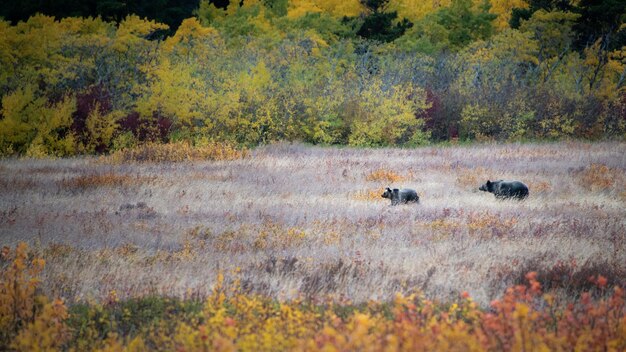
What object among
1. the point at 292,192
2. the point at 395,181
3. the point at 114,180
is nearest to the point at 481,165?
the point at 395,181

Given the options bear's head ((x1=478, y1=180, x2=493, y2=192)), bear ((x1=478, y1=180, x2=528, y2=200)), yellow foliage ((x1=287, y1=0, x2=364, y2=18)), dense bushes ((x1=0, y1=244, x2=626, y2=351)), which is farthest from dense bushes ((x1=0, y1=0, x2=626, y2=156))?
dense bushes ((x1=0, y1=244, x2=626, y2=351))

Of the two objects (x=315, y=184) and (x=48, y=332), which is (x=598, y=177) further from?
(x=48, y=332)

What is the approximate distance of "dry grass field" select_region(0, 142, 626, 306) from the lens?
812 centimetres

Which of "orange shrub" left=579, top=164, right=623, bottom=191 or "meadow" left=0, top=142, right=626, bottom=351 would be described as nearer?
"meadow" left=0, top=142, right=626, bottom=351

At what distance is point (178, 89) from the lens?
2869cm

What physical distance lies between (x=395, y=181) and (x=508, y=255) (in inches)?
336

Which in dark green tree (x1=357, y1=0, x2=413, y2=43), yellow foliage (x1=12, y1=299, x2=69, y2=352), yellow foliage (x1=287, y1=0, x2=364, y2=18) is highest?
yellow foliage (x1=287, y1=0, x2=364, y2=18)

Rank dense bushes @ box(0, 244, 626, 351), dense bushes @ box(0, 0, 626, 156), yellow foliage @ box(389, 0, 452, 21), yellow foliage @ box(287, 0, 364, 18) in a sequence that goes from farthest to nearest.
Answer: yellow foliage @ box(389, 0, 452, 21) < yellow foliage @ box(287, 0, 364, 18) < dense bushes @ box(0, 0, 626, 156) < dense bushes @ box(0, 244, 626, 351)

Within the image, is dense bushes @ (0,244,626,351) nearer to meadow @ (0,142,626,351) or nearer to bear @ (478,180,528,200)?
meadow @ (0,142,626,351)

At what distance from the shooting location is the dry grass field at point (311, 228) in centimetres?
812

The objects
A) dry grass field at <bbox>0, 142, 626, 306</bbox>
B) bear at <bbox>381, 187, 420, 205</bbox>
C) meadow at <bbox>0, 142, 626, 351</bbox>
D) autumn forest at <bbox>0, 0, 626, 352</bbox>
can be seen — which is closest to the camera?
meadow at <bbox>0, 142, 626, 351</bbox>

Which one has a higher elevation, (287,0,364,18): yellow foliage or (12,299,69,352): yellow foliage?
(287,0,364,18): yellow foliage

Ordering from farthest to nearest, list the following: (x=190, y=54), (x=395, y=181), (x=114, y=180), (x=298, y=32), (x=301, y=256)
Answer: (x=298, y=32), (x=190, y=54), (x=395, y=181), (x=114, y=180), (x=301, y=256)

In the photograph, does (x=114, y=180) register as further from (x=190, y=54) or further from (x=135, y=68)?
(x=190, y=54)
